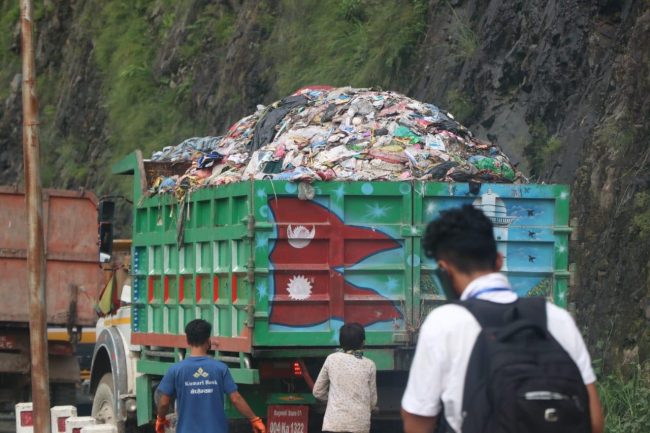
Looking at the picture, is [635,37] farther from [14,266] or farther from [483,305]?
[483,305]

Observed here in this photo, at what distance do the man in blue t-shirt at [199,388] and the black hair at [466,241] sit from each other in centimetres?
361

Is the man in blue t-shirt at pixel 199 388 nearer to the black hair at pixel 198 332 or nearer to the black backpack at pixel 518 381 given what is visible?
the black hair at pixel 198 332

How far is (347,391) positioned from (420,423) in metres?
4.03

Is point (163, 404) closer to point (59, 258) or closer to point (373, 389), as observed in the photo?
point (373, 389)

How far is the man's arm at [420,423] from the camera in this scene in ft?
14.1

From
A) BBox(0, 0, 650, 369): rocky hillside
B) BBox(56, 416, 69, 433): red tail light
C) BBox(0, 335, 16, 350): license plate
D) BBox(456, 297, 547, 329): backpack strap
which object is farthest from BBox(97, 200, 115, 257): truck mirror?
BBox(456, 297, 547, 329): backpack strap

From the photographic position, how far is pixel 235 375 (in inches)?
365

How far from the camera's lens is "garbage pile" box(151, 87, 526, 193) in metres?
9.75

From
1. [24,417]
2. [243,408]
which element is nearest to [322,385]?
[243,408]

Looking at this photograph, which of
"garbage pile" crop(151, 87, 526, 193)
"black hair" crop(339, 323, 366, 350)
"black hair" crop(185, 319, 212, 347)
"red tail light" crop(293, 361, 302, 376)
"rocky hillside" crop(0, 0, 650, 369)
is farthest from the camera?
"rocky hillside" crop(0, 0, 650, 369)

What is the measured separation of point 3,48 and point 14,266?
978 inches

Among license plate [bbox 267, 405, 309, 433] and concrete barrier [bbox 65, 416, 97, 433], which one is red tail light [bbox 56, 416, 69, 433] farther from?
license plate [bbox 267, 405, 309, 433]

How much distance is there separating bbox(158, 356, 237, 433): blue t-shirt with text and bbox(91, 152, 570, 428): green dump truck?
3.59 feet

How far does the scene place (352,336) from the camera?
8391mm
